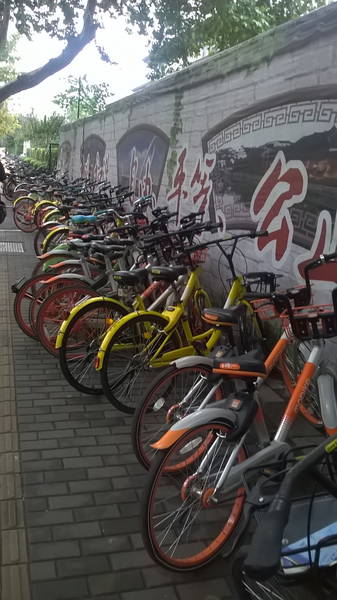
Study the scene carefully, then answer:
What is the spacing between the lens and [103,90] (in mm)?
30781

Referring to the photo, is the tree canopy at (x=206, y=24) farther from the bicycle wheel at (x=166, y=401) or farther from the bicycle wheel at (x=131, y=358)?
the bicycle wheel at (x=166, y=401)

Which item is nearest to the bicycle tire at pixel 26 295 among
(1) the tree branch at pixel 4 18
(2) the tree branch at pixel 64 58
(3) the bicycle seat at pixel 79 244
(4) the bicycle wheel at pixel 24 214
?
(3) the bicycle seat at pixel 79 244

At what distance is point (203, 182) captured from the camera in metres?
6.06

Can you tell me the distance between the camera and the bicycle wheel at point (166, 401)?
2.83m

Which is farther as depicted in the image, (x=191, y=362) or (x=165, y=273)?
(x=165, y=273)

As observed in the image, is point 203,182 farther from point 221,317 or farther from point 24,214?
point 24,214

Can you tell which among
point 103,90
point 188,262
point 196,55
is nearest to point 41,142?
point 103,90

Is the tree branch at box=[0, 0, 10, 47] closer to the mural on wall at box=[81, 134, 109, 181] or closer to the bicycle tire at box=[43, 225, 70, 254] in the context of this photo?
the mural on wall at box=[81, 134, 109, 181]

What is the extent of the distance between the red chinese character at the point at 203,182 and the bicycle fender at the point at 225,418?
3.82 meters

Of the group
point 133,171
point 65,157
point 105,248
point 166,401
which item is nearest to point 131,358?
point 166,401

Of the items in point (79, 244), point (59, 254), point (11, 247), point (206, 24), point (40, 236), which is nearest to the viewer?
point (79, 244)

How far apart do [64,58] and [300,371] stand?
1404 centimetres

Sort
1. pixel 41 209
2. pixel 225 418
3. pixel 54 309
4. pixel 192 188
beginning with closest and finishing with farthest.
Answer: pixel 225 418 → pixel 54 309 → pixel 192 188 → pixel 41 209

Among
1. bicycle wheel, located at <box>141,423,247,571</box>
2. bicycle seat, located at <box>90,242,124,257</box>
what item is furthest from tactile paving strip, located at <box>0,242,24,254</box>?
bicycle wheel, located at <box>141,423,247,571</box>
